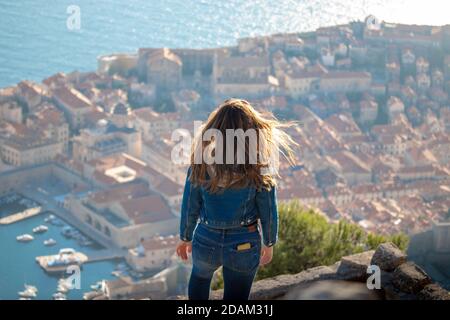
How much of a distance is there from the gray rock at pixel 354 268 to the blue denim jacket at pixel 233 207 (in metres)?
0.48

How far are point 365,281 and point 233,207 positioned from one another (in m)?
0.59

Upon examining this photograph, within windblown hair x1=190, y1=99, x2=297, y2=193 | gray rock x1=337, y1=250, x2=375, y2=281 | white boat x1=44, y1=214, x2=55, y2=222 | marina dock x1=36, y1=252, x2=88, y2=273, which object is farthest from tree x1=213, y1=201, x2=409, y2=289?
white boat x1=44, y1=214, x2=55, y2=222

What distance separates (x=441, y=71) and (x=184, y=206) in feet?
72.6

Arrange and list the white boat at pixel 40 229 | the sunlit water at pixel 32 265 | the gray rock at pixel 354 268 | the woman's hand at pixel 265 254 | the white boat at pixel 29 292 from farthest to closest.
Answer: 1. the white boat at pixel 40 229
2. the sunlit water at pixel 32 265
3. the white boat at pixel 29 292
4. the gray rock at pixel 354 268
5. the woman's hand at pixel 265 254

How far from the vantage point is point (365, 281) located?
2.41m

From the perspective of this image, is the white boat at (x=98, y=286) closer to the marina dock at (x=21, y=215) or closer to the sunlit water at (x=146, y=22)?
the marina dock at (x=21, y=215)

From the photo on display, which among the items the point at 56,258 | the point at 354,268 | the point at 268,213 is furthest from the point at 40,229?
the point at 268,213

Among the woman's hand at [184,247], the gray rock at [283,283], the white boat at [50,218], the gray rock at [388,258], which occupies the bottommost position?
the white boat at [50,218]

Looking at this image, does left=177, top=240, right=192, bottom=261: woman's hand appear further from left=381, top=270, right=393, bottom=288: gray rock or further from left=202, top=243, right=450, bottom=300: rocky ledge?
left=381, top=270, right=393, bottom=288: gray rock

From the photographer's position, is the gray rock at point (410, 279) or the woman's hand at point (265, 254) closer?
the woman's hand at point (265, 254)

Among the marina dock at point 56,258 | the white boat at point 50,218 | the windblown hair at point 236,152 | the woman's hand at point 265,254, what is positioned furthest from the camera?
→ the white boat at point 50,218

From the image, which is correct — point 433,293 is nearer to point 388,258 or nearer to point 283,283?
point 388,258

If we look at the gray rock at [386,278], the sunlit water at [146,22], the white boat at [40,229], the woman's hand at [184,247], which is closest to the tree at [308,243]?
the gray rock at [386,278]

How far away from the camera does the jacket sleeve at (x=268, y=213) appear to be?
200cm
